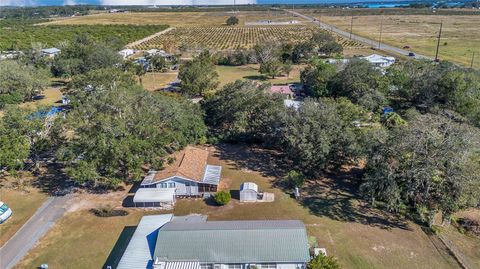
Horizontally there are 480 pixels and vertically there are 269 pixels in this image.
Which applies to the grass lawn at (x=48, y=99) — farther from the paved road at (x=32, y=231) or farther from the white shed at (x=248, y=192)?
the white shed at (x=248, y=192)

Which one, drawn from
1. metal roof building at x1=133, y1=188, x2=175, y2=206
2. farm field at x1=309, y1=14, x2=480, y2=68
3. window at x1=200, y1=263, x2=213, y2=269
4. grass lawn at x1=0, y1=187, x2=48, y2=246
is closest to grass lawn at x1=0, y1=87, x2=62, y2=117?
grass lawn at x1=0, y1=187, x2=48, y2=246

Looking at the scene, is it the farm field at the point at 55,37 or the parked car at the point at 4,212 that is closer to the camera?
the parked car at the point at 4,212

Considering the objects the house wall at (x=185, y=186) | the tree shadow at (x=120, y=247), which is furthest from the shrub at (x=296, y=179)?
the tree shadow at (x=120, y=247)

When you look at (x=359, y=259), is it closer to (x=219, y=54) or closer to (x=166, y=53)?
(x=219, y=54)

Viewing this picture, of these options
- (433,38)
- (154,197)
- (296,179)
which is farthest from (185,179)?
(433,38)

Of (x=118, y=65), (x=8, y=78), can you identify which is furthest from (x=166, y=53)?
(x=8, y=78)
